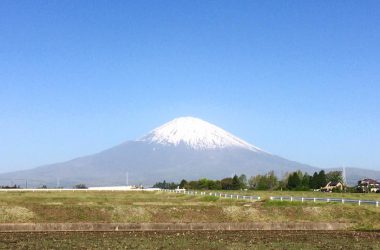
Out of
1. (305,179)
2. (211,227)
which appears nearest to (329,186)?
(305,179)

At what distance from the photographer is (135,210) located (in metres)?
57.1

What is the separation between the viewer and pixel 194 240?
3866cm

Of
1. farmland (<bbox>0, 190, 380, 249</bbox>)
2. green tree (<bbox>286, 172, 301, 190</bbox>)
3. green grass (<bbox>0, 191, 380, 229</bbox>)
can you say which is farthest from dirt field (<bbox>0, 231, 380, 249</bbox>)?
green tree (<bbox>286, 172, 301, 190</bbox>)

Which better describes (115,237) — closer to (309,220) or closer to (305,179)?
(309,220)

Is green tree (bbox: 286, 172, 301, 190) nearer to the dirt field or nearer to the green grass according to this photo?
the green grass

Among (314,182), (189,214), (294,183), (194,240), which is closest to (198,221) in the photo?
(189,214)

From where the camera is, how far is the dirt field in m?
35.0

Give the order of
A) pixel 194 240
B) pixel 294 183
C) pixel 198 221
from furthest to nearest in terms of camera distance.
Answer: pixel 294 183
pixel 198 221
pixel 194 240

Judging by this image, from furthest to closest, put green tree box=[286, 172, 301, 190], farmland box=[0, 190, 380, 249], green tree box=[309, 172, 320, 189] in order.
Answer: green tree box=[309, 172, 320, 189]
green tree box=[286, 172, 301, 190]
farmland box=[0, 190, 380, 249]

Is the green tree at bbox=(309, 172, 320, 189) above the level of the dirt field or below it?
above

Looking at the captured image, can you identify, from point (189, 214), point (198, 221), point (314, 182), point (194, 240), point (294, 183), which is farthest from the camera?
point (314, 182)

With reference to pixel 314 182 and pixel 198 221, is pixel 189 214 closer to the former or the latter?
pixel 198 221

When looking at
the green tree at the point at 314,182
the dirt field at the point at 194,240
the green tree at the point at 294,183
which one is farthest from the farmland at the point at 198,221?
the green tree at the point at 314,182

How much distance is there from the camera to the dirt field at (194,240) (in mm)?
35031
